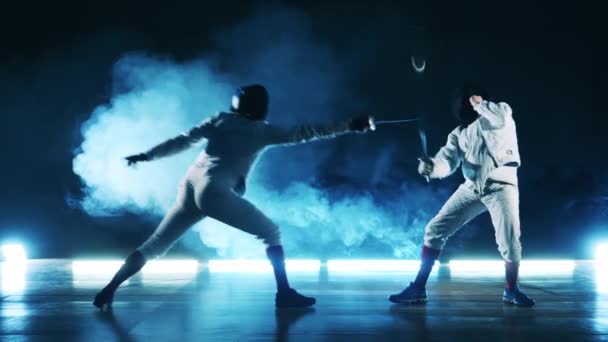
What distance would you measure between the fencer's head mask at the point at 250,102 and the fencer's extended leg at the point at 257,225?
56 centimetres

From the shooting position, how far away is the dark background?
8320mm

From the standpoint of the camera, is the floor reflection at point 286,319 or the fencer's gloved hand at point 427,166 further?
the fencer's gloved hand at point 427,166

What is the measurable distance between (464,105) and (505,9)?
4672 millimetres

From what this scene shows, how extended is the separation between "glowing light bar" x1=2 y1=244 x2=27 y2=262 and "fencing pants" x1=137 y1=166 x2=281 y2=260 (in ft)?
18.3

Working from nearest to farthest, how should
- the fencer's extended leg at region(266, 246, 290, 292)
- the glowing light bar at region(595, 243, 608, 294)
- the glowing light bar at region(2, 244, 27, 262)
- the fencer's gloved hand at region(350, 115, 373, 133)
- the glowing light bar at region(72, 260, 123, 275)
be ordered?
the fencer's gloved hand at region(350, 115, 373, 133)
the fencer's extended leg at region(266, 246, 290, 292)
the glowing light bar at region(595, 243, 608, 294)
the glowing light bar at region(72, 260, 123, 275)
the glowing light bar at region(2, 244, 27, 262)

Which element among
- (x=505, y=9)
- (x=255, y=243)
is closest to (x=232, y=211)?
(x=255, y=243)

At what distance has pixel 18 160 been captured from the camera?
8602 mm

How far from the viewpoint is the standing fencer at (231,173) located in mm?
3824

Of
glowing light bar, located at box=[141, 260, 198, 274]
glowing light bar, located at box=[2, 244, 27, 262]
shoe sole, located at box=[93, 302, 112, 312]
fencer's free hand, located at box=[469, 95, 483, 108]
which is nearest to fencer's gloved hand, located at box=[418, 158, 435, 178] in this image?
fencer's free hand, located at box=[469, 95, 483, 108]

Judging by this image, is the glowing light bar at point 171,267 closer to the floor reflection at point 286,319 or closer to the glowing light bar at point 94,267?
the glowing light bar at point 94,267

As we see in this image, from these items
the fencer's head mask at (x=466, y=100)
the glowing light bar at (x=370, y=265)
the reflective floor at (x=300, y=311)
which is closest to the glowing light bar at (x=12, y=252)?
→ the reflective floor at (x=300, y=311)

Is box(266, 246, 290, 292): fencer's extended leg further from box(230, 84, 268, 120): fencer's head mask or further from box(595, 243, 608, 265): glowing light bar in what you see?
box(595, 243, 608, 265): glowing light bar

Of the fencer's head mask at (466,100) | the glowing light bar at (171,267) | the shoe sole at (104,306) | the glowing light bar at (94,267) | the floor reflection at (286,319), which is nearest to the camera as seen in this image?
the floor reflection at (286,319)

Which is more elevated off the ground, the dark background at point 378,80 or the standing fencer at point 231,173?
the dark background at point 378,80
